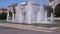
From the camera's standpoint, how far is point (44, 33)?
12.2 metres

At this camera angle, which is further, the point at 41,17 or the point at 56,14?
the point at 56,14

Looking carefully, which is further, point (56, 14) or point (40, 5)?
point (56, 14)

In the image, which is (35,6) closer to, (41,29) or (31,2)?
(31,2)

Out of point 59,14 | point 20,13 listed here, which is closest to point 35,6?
point 20,13

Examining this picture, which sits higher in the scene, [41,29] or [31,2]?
[31,2]

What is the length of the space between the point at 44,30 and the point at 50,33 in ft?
4.32

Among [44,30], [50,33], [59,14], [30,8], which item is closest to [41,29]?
[44,30]

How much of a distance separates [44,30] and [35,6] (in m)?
13.4

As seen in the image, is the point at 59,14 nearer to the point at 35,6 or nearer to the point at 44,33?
the point at 35,6

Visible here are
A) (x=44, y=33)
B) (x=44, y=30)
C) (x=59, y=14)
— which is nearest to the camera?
(x=44, y=33)

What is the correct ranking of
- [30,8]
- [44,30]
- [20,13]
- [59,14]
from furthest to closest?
[59,14] < [20,13] < [30,8] < [44,30]

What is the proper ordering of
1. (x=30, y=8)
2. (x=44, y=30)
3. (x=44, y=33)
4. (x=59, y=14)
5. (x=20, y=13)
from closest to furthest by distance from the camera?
1. (x=44, y=33)
2. (x=44, y=30)
3. (x=30, y=8)
4. (x=20, y=13)
5. (x=59, y=14)

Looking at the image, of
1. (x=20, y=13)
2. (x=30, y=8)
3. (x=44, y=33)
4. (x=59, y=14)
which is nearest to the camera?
(x=44, y=33)

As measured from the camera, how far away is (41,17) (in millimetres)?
25953
